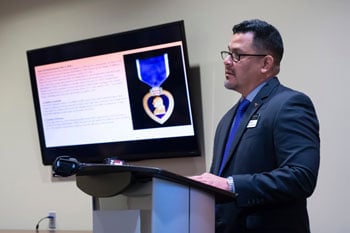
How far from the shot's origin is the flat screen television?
9.43ft

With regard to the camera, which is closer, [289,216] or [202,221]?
[202,221]

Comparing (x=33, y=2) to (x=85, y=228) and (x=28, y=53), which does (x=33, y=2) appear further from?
(x=85, y=228)

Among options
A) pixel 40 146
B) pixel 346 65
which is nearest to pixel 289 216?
pixel 346 65

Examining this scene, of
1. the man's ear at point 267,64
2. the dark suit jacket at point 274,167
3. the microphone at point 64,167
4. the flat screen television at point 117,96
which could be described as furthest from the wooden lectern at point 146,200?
the flat screen television at point 117,96

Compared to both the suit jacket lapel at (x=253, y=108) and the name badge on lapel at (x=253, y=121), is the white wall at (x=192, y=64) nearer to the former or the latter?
the suit jacket lapel at (x=253, y=108)

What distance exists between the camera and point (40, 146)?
3402mm

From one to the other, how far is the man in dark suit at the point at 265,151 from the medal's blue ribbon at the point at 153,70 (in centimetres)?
105

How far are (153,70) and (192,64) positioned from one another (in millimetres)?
246

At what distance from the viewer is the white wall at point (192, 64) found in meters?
2.46

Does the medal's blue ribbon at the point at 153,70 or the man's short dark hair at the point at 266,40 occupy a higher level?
the man's short dark hair at the point at 266,40

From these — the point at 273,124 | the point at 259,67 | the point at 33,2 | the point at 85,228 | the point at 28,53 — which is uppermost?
the point at 33,2

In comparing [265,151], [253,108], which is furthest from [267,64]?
[265,151]

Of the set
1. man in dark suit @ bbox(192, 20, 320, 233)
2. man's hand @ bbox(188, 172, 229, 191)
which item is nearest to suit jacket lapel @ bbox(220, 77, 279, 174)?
man in dark suit @ bbox(192, 20, 320, 233)

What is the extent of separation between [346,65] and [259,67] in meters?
0.83
